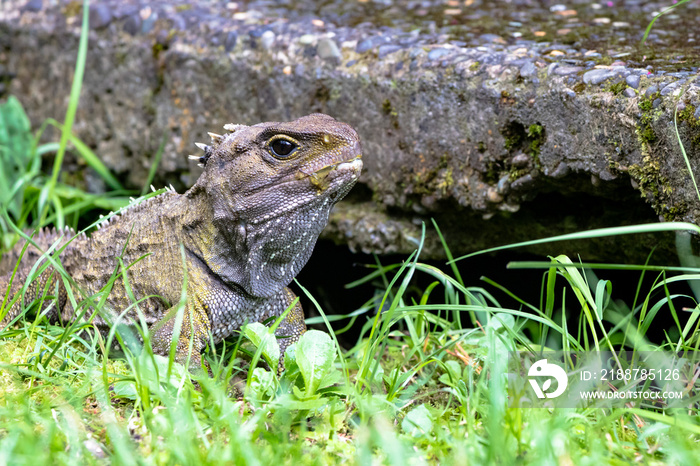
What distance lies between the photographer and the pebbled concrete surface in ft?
10.6

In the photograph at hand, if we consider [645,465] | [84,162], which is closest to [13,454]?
[645,465]

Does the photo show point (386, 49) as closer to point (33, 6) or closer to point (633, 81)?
point (633, 81)

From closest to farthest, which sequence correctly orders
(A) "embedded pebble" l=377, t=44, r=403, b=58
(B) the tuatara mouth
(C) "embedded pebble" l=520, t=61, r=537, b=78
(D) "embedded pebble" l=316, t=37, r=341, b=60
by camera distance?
(B) the tuatara mouth → (C) "embedded pebble" l=520, t=61, r=537, b=78 → (A) "embedded pebble" l=377, t=44, r=403, b=58 → (D) "embedded pebble" l=316, t=37, r=341, b=60

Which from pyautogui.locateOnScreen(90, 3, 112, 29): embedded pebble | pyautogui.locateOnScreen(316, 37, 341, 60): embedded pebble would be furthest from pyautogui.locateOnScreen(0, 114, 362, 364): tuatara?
pyautogui.locateOnScreen(90, 3, 112, 29): embedded pebble

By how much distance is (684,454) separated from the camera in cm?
202

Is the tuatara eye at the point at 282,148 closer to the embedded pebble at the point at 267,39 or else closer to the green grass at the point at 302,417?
the green grass at the point at 302,417

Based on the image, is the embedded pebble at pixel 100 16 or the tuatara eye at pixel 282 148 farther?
the embedded pebble at pixel 100 16

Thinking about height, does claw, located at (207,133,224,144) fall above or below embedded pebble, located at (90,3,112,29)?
below

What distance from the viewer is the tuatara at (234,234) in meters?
3.02

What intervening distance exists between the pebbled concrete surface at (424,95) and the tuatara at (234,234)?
1030 mm

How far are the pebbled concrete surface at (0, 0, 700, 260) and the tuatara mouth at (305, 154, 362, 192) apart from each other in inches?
42.1

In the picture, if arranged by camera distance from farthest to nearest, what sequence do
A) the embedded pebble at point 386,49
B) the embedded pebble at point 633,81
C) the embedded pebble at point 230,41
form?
the embedded pebble at point 230,41 → the embedded pebble at point 386,49 → the embedded pebble at point 633,81

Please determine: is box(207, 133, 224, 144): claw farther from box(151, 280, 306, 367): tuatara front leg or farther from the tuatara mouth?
box(151, 280, 306, 367): tuatara front leg

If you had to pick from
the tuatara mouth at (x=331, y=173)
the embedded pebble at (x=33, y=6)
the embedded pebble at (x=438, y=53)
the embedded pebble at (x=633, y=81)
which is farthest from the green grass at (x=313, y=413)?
the embedded pebble at (x=33, y=6)
